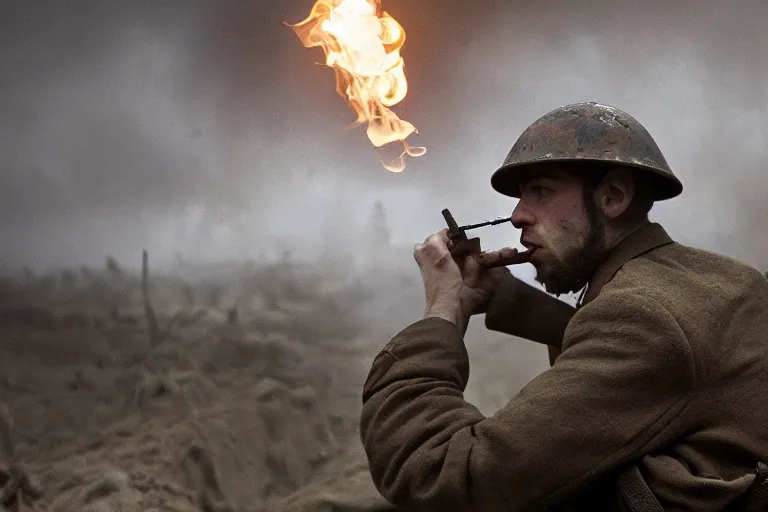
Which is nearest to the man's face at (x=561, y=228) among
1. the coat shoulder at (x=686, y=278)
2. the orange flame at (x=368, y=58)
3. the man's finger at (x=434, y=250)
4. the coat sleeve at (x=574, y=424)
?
the coat shoulder at (x=686, y=278)

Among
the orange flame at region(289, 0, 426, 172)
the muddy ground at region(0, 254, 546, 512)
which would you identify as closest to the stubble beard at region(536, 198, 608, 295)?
the orange flame at region(289, 0, 426, 172)

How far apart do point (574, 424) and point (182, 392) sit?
2.91 meters

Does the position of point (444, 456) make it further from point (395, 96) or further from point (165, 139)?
point (165, 139)

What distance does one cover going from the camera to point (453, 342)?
240 cm

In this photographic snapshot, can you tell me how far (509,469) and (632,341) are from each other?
48 cm

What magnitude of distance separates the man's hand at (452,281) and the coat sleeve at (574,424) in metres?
0.58

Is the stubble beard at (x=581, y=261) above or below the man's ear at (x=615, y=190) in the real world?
below

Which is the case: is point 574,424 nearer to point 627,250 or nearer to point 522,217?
point 627,250

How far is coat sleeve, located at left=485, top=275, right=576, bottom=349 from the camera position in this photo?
9.92 ft

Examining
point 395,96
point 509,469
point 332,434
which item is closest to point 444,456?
point 509,469

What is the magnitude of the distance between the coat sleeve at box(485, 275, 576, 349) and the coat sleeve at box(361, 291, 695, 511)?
0.91 meters

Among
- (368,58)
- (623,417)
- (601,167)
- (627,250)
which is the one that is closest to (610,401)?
(623,417)

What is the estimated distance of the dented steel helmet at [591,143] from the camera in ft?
8.11

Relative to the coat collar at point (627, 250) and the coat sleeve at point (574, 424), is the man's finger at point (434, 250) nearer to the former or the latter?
the coat collar at point (627, 250)
